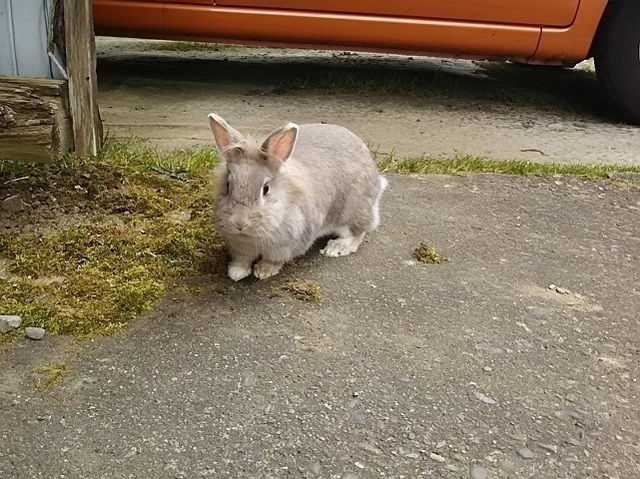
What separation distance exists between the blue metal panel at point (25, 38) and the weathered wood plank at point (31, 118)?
13cm

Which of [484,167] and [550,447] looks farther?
[484,167]

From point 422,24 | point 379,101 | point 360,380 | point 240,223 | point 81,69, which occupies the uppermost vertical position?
point 422,24

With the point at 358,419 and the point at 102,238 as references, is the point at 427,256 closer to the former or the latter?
the point at 358,419

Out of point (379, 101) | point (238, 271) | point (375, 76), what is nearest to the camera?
point (238, 271)

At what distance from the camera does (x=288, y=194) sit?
2887mm

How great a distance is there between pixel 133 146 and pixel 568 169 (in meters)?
2.93

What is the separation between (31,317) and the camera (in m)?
2.56

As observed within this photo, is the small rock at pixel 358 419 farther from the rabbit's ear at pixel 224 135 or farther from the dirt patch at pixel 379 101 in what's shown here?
the dirt patch at pixel 379 101

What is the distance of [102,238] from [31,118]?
0.82 m

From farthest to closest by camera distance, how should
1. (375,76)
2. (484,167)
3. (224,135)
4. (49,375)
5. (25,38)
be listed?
1. (375,76)
2. (484,167)
3. (25,38)
4. (224,135)
5. (49,375)

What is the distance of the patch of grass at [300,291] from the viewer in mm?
2863

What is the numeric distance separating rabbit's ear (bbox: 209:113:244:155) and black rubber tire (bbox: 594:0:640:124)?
162 inches

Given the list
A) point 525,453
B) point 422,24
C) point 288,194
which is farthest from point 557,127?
point 525,453

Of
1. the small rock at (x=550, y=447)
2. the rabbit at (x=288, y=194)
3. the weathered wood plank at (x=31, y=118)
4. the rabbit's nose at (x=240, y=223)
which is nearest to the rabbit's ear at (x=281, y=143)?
the rabbit at (x=288, y=194)
